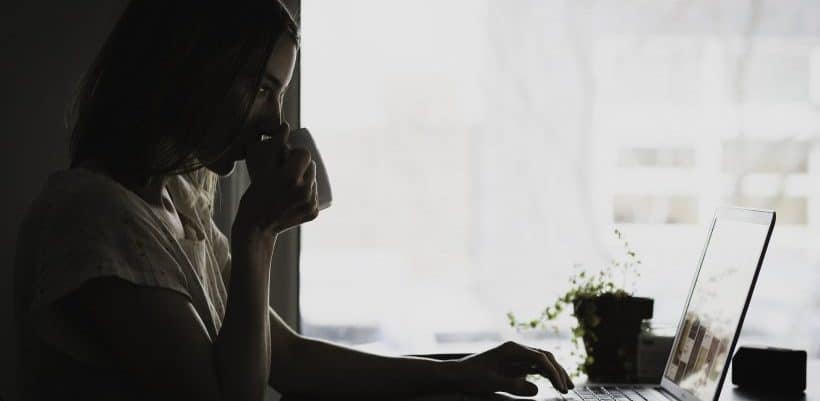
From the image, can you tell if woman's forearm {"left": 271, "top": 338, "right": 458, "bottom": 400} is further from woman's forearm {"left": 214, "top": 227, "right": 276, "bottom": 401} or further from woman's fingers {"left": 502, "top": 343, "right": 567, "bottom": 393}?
woman's forearm {"left": 214, "top": 227, "right": 276, "bottom": 401}

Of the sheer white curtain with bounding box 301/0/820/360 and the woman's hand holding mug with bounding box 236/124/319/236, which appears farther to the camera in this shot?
the sheer white curtain with bounding box 301/0/820/360

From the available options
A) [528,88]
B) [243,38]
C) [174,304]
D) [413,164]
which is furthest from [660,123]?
[174,304]

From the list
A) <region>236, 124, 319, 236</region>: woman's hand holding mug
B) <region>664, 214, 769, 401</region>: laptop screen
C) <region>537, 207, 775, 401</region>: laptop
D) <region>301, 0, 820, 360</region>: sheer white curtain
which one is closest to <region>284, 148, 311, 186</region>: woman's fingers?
<region>236, 124, 319, 236</region>: woman's hand holding mug

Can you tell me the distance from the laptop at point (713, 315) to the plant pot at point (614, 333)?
39 mm

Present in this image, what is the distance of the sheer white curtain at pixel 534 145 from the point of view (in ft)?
6.61

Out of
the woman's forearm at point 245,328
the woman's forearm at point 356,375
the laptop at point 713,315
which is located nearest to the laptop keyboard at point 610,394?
the laptop at point 713,315

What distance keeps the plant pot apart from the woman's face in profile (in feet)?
2.03

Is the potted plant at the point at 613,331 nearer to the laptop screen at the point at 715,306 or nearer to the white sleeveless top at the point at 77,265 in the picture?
the laptop screen at the point at 715,306

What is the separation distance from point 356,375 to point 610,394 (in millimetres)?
370

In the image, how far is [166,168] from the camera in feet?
3.29

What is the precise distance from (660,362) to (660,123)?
2.65 feet

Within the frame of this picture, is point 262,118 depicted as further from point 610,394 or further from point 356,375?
point 610,394

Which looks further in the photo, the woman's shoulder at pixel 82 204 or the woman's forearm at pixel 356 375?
the woman's forearm at pixel 356 375

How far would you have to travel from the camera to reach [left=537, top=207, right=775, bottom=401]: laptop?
108 centimetres
